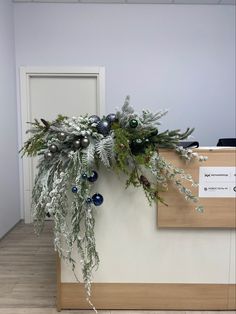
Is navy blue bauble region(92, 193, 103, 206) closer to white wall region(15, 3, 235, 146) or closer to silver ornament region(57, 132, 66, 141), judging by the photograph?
silver ornament region(57, 132, 66, 141)

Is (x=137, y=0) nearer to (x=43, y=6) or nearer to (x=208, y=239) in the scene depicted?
(x=43, y=6)

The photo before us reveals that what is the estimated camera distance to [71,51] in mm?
3500

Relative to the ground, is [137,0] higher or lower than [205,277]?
higher

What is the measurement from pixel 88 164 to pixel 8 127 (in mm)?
2141

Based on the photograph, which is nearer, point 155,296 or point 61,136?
point 61,136

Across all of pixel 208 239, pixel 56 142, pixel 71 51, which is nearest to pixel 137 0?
pixel 71 51

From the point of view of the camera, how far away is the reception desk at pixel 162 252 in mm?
1740

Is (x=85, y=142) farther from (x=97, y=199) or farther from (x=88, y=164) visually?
(x=97, y=199)

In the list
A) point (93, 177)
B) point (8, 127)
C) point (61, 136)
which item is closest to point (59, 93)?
point (8, 127)

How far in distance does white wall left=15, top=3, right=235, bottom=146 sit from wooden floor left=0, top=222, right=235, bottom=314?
73.9 inches

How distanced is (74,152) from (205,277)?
1183mm

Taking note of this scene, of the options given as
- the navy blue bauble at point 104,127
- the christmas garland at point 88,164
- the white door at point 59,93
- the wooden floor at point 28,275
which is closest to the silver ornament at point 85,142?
the christmas garland at point 88,164

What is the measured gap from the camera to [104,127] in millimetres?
1646

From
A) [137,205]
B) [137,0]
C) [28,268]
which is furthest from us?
[137,0]
